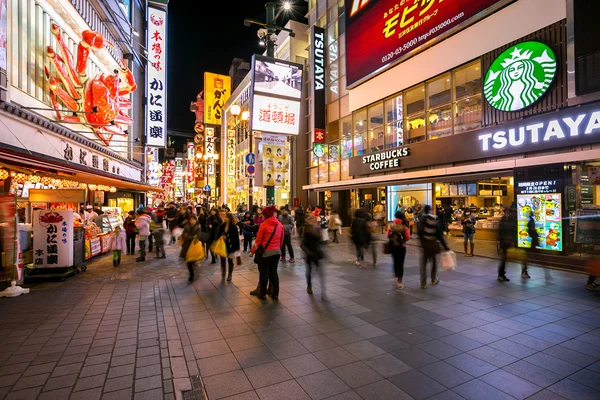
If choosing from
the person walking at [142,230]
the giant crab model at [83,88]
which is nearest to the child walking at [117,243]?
the person walking at [142,230]

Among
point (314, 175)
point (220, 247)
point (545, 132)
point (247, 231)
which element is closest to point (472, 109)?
point (545, 132)

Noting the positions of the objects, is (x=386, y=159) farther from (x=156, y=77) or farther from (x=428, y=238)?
(x=156, y=77)

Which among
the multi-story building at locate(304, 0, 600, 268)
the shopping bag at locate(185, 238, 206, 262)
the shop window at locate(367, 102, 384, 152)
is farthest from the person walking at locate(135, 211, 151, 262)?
the shop window at locate(367, 102, 384, 152)

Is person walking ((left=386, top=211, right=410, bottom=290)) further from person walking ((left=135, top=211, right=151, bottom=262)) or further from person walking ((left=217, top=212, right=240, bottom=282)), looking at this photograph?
person walking ((left=135, top=211, right=151, bottom=262))

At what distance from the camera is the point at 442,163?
14680 millimetres

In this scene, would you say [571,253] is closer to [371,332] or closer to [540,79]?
[540,79]

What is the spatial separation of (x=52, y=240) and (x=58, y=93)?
680 centimetres

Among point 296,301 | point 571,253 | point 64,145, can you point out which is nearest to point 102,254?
point 64,145

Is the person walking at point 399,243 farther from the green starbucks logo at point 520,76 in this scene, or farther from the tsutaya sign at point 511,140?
the green starbucks logo at point 520,76

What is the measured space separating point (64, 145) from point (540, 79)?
17.8 meters

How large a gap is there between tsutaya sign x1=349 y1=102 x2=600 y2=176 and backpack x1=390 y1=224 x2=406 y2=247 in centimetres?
692

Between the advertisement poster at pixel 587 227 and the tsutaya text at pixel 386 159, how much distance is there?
827cm

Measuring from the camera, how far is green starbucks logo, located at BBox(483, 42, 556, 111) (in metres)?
10.5

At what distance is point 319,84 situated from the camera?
80.8 ft
